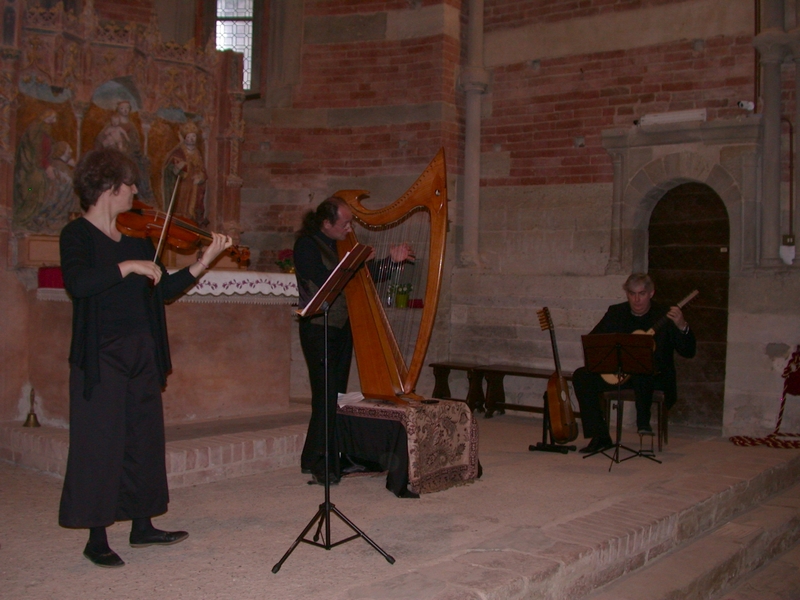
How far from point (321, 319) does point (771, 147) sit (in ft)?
15.6

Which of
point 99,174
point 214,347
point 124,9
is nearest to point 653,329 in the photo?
point 214,347

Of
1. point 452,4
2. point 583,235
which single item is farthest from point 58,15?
point 583,235

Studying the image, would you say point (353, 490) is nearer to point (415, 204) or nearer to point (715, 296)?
point (415, 204)

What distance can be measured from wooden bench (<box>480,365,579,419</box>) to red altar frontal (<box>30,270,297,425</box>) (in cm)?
248

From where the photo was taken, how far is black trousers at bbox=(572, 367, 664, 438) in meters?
6.00

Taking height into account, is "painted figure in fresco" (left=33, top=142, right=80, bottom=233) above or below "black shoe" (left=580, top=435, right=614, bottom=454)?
above

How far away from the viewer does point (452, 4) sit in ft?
29.2

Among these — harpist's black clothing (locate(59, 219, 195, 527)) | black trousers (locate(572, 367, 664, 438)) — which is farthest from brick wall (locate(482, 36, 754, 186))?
harpist's black clothing (locate(59, 219, 195, 527))

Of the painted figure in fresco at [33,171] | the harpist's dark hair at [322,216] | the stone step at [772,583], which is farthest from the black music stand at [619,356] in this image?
the painted figure in fresco at [33,171]

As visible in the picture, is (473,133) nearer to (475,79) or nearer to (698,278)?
(475,79)

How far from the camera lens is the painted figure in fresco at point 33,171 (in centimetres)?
615

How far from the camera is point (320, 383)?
4.72 metres

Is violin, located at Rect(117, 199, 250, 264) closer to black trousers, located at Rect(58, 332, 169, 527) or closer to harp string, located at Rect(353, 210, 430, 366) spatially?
black trousers, located at Rect(58, 332, 169, 527)

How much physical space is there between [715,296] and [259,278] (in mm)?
4481
